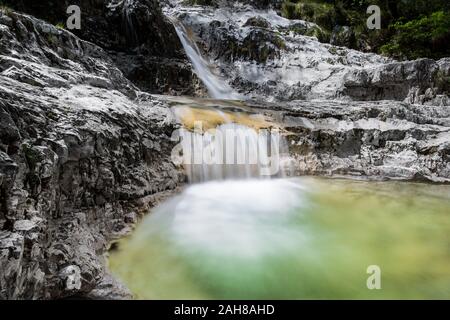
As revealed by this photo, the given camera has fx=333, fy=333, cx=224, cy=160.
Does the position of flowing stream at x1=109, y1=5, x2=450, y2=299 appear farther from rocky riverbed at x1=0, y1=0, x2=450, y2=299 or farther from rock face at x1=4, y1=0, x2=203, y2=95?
rock face at x1=4, y1=0, x2=203, y2=95

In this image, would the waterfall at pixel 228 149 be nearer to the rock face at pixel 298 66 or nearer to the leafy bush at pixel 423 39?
the rock face at pixel 298 66

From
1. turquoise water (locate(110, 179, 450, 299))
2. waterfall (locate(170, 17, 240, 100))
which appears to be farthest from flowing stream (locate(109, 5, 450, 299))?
waterfall (locate(170, 17, 240, 100))

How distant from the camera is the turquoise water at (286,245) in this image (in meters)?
3.23

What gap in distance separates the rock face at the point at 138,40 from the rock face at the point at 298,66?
2.28 meters

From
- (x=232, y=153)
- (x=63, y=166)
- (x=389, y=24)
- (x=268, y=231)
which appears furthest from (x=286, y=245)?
(x=389, y=24)

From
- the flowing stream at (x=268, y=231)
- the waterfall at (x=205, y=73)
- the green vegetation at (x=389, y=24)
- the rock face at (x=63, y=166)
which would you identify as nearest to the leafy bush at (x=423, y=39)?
the green vegetation at (x=389, y=24)

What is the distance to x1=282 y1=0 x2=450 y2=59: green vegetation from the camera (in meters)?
13.9

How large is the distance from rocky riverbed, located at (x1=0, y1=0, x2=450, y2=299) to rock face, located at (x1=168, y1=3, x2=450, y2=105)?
1.8 inches

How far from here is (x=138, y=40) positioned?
37.2 feet

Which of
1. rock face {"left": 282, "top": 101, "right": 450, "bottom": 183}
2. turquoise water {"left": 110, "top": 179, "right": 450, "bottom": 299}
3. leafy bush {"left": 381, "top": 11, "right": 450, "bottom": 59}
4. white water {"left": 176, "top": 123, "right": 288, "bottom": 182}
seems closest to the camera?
turquoise water {"left": 110, "top": 179, "right": 450, "bottom": 299}

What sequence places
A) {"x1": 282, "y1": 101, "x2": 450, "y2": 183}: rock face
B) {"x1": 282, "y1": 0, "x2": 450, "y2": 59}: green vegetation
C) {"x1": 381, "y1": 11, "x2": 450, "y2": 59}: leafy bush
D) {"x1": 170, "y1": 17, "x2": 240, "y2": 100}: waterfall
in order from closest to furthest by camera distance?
{"x1": 282, "y1": 101, "x2": 450, "y2": 183}: rock face
{"x1": 170, "y1": 17, "x2": 240, "y2": 100}: waterfall
{"x1": 381, "y1": 11, "x2": 450, "y2": 59}: leafy bush
{"x1": 282, "y1": 0, "x2": 450, "y2": 59}: green vegetation

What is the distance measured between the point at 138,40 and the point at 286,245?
9595mm

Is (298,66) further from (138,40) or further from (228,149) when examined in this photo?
(228,149)
